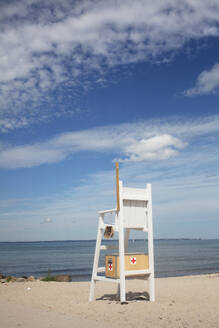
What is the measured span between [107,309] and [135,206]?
279 centimetres

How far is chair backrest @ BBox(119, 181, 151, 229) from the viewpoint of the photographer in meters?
9.64

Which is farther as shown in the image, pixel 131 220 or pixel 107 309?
pixel 131 220

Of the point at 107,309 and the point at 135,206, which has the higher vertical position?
the point at 135,206

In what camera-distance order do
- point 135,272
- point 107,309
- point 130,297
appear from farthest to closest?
point 130,297 → point 135,272 → point 107,309

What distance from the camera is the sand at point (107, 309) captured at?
7223 mm

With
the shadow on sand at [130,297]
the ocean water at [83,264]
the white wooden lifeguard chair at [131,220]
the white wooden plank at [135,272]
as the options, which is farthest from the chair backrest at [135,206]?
the ocean water at [83,264]

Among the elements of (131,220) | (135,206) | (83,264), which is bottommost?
(83,264)

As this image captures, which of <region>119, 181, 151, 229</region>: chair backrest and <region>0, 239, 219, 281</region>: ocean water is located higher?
<region>119, 181, 151, 229</region>: chair backrest

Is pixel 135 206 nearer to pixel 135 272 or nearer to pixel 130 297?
pixel 135 272

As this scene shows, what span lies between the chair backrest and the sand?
2101 millimetres

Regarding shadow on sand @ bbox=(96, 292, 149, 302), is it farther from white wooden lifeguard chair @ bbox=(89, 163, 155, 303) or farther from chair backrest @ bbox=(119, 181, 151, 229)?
chair backrest @ bbox=(119, 181, 151, 229)

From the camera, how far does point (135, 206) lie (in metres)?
9.91

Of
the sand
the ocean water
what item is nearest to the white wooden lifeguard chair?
the sand

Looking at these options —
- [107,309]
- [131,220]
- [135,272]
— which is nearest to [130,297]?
[135,272]
